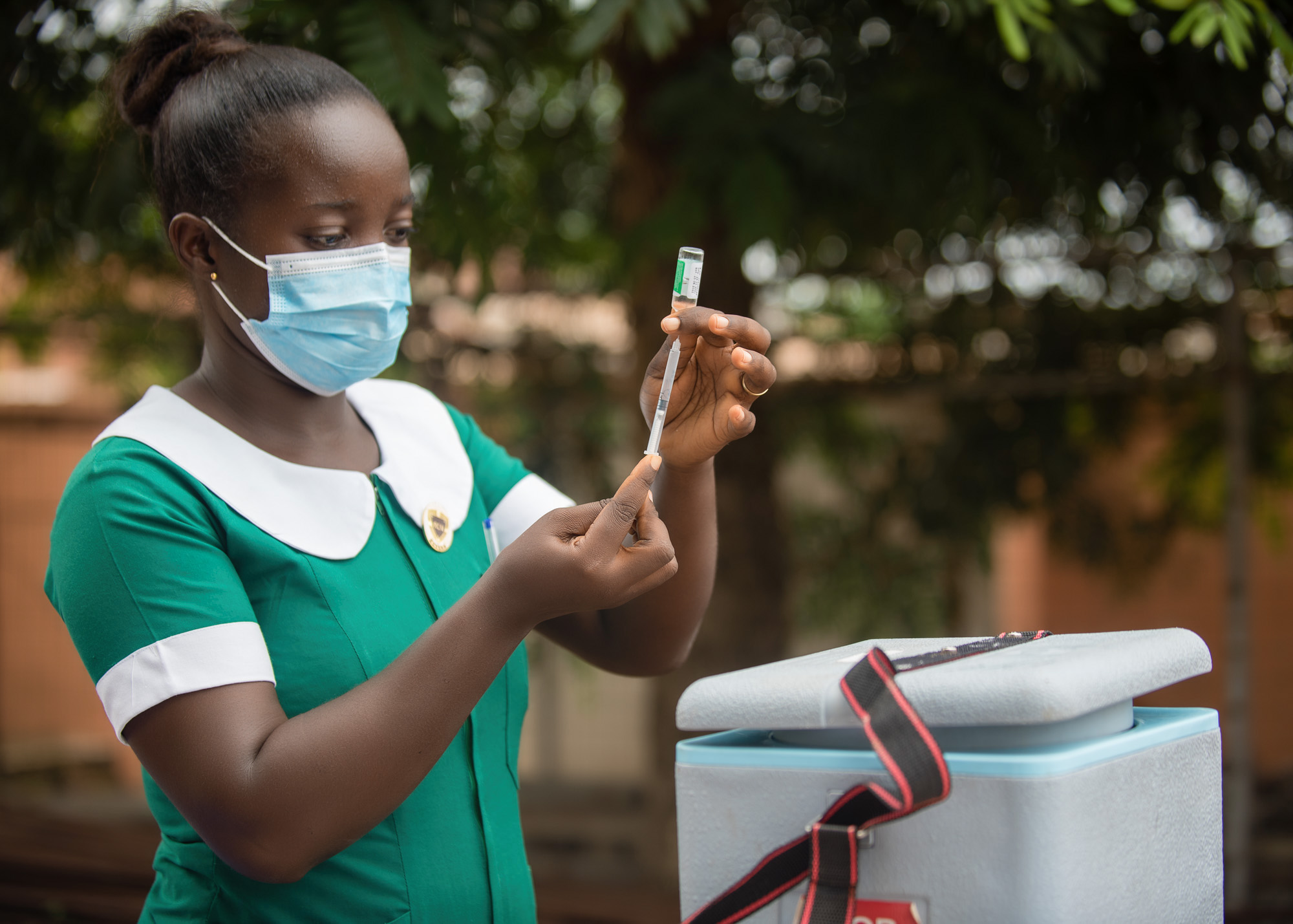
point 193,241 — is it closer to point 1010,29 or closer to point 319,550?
point 319,550

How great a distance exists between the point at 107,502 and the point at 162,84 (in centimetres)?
63

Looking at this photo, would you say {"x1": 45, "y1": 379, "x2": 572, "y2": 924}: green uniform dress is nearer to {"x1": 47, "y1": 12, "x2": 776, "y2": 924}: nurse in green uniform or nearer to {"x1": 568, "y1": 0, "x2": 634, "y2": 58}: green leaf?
{"x1": 47, "y1": 12, "x2": 776, "y2": 924}: nurse in green uniform

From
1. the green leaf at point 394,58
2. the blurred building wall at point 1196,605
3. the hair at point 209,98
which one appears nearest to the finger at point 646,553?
the hair at point 209,98

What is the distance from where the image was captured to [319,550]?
1367 mm

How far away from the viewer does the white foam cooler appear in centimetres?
91

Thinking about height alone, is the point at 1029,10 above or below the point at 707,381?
above

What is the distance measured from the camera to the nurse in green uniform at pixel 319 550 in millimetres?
1191

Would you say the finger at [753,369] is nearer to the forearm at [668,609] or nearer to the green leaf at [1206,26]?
the forearm at [668,609]

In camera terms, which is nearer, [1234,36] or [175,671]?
[175,671]

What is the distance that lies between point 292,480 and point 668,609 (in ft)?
1.80

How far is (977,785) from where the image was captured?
91 centimetres

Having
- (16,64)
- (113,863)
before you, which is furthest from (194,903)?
(113,863)

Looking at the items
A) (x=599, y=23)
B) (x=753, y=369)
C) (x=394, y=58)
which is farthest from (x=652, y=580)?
(x=394, y=58)

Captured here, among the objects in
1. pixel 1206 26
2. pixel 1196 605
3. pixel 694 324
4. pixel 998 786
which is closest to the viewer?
pixel 998 786
